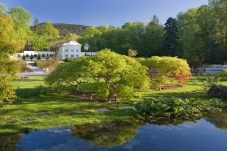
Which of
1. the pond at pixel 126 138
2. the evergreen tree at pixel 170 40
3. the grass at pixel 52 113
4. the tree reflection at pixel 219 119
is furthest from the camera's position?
the evergreen tree at pixel 170 40

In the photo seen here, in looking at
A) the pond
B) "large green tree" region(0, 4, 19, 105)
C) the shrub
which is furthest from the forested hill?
the pond

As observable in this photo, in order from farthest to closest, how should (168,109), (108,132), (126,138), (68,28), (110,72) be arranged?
1. (68,28)
2. (110,72)
3. (168,109)
4. (108,132)
5. (126,138)

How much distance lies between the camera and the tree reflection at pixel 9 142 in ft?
18.7

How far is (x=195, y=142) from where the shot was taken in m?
6.18

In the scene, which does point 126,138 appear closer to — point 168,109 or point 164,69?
point 168,109

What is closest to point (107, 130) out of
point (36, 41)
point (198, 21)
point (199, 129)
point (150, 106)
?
point (150, 106)

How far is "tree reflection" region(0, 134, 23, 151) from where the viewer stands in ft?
18.7

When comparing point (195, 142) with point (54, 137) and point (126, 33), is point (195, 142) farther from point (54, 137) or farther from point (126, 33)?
point (126, 33)

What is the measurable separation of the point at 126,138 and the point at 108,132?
0.67 meters

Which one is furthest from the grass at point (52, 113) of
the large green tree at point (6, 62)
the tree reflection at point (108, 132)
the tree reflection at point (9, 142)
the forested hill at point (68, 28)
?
the forested hill at point (68, 28)

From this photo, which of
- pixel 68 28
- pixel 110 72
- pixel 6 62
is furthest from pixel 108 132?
pixel 68 28

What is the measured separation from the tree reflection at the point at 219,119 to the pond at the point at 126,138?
1.3 inches

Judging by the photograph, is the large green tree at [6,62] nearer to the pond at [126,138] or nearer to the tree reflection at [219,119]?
the pond at [126,138]

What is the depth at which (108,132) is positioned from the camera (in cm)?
679
